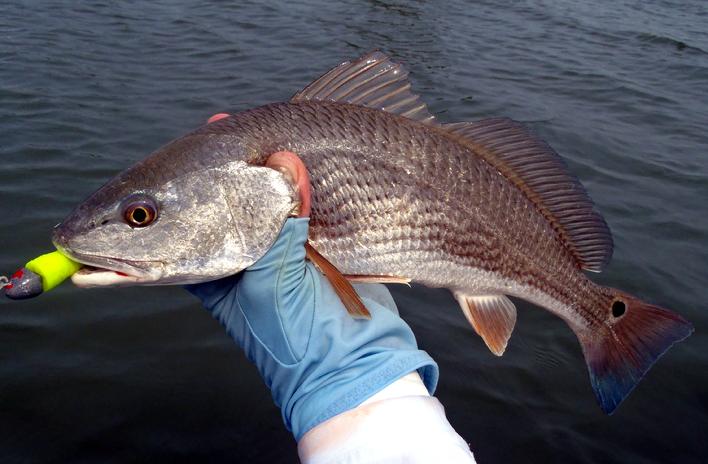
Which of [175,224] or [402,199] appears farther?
[402,199]

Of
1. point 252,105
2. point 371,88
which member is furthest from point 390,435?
point 252,105

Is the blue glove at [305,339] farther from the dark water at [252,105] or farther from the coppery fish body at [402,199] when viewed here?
the dark water at [252,105]

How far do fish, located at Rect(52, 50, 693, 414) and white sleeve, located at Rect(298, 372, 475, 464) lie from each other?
58 centimetres

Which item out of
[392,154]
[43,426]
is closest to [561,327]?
[392,154]

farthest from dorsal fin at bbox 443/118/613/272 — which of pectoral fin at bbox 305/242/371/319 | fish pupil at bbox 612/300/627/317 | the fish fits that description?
pectoral fin at bbox 305/242/371/319

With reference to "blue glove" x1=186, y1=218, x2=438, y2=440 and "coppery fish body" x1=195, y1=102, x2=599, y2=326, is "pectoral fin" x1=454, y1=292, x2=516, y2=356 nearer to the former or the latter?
"coppery fish body" x1=195, y1=102, x2=599, y2=326

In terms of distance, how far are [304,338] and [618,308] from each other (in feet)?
5.00

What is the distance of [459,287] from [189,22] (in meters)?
9.50

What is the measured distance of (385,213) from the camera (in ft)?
7.64

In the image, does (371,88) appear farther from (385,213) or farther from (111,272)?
(111,272)

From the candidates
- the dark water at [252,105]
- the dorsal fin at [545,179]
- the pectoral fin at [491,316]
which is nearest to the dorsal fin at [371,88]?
the dorsal fin at [545,179]

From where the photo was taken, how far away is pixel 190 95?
7449 millimetres

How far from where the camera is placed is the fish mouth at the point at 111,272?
1929 mm

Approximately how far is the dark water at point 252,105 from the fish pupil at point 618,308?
3.45ft
